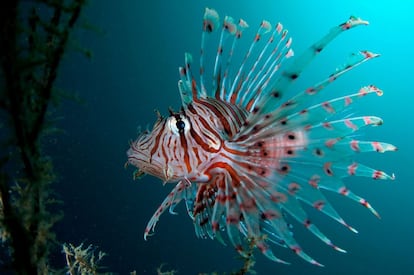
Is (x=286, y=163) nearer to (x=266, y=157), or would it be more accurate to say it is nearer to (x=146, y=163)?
(x=266, y=157)

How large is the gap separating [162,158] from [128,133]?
17824 millimetres

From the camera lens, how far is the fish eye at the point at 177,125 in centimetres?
285

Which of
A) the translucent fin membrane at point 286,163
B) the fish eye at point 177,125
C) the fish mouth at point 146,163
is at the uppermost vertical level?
the fish eye at point 177,125

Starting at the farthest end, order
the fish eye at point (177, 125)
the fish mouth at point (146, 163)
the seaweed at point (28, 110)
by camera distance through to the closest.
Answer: the fish eye at point (177, 125) → the fish mouth at point (146, 163) → the seaweed at point (28, 110)

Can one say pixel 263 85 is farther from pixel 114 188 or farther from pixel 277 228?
pixel 114 188

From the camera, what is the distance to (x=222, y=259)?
16.9 m

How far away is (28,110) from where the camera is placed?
4.97ft

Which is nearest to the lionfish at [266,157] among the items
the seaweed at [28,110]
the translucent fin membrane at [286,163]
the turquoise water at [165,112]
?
the translucent fin membrane at [286,163]

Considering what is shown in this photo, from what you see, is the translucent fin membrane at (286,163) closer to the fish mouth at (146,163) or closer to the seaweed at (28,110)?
the fish mouth at (146,163)

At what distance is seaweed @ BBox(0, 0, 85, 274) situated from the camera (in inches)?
53.1

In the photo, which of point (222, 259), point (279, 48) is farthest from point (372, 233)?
point (279, 48)

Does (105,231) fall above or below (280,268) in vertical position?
above

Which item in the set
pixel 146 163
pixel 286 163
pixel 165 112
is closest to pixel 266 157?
pixel 286 163

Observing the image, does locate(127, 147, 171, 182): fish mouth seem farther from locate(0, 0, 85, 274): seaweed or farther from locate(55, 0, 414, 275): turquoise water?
locate(55, 0, 414, 275): turquoise water
